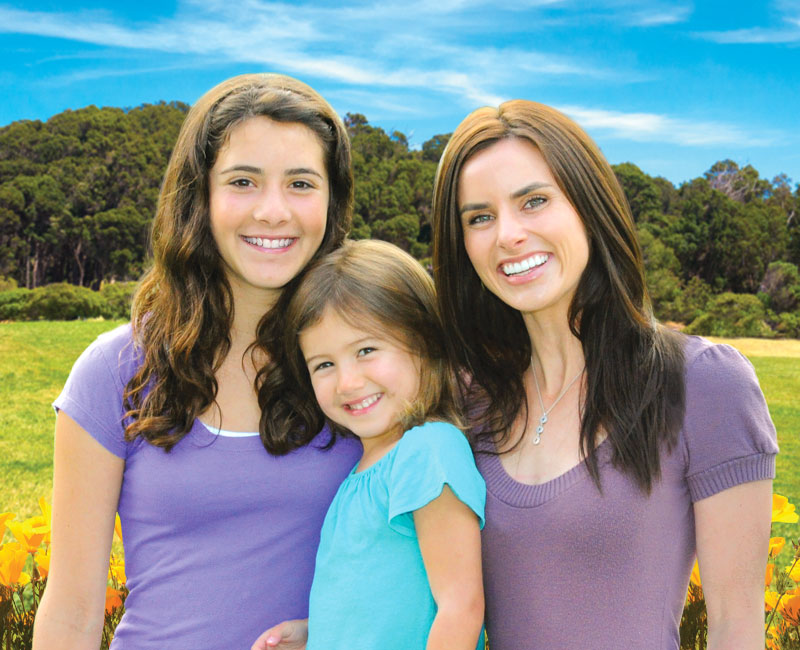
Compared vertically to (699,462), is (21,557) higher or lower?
lower

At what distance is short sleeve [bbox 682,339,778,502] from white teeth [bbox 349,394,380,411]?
724 millimetres

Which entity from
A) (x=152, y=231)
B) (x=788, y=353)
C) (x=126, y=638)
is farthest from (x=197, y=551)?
(x=788, y=353)

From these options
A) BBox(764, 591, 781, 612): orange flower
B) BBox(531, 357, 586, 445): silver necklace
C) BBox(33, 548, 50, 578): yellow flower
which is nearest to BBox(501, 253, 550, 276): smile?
BBox(531, 357, 586, 445): silver necklace

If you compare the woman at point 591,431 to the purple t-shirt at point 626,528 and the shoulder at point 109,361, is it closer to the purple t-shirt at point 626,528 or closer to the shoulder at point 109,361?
the purple t-shirt at point 626,528

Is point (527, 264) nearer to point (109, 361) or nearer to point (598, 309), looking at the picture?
point (598, 309)

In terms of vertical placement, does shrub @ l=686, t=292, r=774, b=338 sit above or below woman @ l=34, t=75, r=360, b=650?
below

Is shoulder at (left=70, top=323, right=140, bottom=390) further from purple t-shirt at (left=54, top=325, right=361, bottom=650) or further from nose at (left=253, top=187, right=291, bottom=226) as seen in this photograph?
nose at (left=253, top=187, right=291, bottom=226)

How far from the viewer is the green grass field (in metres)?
7.64

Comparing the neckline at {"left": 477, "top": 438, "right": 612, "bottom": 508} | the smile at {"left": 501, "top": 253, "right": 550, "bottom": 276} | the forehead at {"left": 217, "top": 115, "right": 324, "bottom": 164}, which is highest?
the forehead at {"left": 217, "top": 115, "right": 324, "bottom": 164}

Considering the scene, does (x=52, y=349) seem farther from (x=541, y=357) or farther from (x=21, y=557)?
(x=541, y=357)

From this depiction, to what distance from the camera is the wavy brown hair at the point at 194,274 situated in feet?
6.55

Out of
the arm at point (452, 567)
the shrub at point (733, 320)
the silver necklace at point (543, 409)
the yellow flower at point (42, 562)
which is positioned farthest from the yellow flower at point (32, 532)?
the shrub at point (733, 320)

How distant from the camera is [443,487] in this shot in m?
1.76

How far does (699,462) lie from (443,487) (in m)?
0.55
